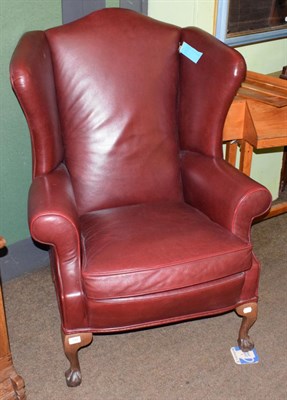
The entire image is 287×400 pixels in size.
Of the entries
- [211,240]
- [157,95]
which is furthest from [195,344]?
[157,95]

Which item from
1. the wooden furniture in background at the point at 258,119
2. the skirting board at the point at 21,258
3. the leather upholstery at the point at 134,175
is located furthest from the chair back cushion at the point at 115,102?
the skirting board at the point at 21,258

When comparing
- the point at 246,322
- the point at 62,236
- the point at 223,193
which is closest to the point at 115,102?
the point at 223,193

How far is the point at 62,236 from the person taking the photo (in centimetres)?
164

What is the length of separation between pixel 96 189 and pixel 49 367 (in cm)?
70

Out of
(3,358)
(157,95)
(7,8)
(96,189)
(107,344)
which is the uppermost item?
(7,8)

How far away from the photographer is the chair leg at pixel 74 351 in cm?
176

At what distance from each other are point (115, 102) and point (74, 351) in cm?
96

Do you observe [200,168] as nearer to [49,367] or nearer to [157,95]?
[157,95]

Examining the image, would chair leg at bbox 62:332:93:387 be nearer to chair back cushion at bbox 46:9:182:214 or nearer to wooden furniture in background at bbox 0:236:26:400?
wooden furniture in background at bbox 0:236:26:400

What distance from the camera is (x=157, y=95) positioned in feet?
6.97

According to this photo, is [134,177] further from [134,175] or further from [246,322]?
[246,322]

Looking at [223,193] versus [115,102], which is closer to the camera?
[223,193]

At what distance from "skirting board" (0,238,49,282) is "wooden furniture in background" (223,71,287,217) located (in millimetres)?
1024

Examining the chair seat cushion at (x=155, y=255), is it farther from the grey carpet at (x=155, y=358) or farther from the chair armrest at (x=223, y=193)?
the grey carpet at (x=155, y=358)
